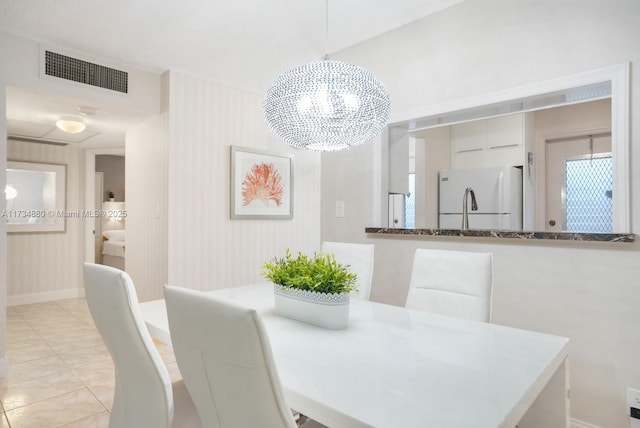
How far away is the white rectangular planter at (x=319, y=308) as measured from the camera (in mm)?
1396

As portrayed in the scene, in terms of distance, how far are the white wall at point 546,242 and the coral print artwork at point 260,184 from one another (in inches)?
Result: 53.7

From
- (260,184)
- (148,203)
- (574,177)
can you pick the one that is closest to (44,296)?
(148,203)

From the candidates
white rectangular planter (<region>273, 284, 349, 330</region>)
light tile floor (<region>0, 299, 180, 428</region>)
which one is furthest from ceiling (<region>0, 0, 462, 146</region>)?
light tile floor (<region>0, 299, 180, 428</region>)

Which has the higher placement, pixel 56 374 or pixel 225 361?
pixel 225 361

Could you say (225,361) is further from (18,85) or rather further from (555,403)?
(18,85)

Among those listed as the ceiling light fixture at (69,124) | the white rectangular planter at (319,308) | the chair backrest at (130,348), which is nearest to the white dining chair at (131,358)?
the chair backrest at (130,348)

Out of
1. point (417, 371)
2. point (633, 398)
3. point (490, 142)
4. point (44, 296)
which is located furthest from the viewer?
point (44, 296)

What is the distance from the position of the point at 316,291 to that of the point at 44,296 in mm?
4903

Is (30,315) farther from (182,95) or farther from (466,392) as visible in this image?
(466,392)

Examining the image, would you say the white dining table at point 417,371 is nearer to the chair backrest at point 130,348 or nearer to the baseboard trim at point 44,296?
the chair backrest at point 130,348

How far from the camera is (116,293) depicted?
112 cm

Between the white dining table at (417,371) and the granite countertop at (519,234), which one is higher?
the granite countertop at (519,234)

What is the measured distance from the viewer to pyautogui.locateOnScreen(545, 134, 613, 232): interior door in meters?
3.31

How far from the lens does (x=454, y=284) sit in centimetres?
183
